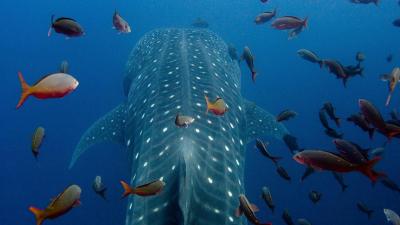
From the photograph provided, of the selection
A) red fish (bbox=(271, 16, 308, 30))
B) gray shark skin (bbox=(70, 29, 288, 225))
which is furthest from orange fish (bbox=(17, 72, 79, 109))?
red fish (bbox=(271, 16, 308, 30))

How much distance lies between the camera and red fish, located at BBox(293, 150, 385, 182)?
11.0 feet

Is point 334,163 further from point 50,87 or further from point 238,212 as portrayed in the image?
point 50,87

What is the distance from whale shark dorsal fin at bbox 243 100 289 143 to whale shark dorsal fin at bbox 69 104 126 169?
3.11 m

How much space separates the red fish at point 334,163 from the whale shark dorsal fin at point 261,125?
17.3ft

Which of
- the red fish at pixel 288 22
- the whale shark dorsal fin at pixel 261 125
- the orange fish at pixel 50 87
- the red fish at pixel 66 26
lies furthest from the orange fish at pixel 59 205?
the whale shark dorsal fin at pixel 261 125

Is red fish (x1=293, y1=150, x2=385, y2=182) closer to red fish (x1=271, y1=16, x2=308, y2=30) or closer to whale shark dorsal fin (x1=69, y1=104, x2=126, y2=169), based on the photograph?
red fish (x1=271, y1=16, x2=308, y2=30)

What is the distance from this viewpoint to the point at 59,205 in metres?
3.38

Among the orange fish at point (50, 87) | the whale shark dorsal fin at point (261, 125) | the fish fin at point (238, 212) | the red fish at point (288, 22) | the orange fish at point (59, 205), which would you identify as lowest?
the whale shark dorsal fin at point (261, 125)

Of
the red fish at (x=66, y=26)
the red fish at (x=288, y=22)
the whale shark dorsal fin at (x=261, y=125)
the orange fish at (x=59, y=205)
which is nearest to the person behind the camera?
the orange fish at (x=59, y=205)

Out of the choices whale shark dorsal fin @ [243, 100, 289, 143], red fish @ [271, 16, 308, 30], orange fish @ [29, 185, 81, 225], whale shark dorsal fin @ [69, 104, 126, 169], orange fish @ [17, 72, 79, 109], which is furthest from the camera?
whale shark dorsal fin @ [243, 100, 289, 143]

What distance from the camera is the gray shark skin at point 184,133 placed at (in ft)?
14.1

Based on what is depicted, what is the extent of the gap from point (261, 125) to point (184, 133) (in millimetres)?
4376

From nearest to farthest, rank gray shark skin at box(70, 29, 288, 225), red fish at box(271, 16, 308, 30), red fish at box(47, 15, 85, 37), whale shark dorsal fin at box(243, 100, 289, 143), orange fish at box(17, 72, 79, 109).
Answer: orange fish at box(17, 72, 79, 109)
gray shark skin at box(70, 29, 288, 225)
red fish at box(47, 15, 85, 37)
red fish at box(271, 16, 308, 30)
whale shark dorsal fin at box(243, 100, 289, 143)

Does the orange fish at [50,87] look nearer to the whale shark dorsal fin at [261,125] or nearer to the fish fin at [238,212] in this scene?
the fish fin at [238,212]
